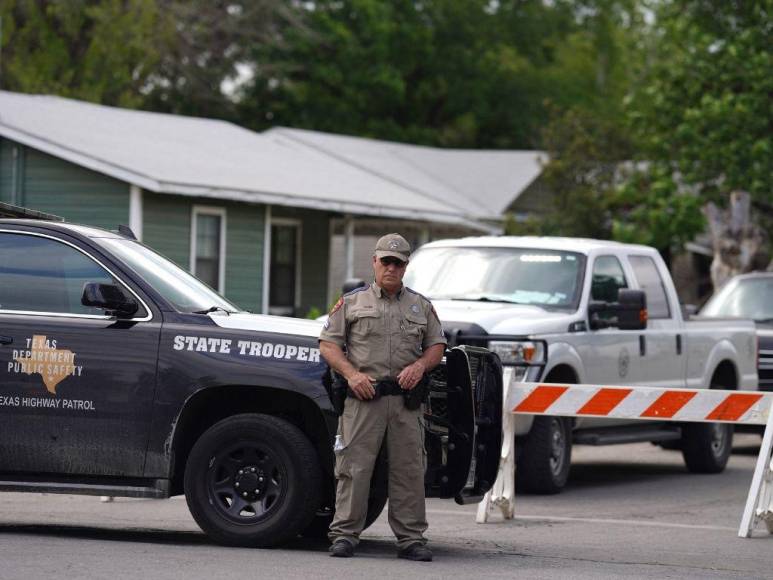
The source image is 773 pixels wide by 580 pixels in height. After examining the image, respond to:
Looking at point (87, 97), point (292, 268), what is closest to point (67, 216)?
point (292, 268)

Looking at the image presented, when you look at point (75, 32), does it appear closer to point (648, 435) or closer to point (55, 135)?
point (55, 135)

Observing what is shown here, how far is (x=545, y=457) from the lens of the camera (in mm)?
13367

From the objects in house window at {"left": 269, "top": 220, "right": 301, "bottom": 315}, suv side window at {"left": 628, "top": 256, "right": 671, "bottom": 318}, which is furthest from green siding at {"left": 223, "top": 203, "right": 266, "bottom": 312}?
suv side window at {"left": 628, "top": 256, "right": 671, "bottom": 318}

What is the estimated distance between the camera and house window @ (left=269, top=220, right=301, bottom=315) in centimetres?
3017

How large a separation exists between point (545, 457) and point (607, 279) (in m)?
2.18

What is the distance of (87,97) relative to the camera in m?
40.4

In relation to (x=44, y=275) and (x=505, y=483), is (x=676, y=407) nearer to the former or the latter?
(x=505, y=483)

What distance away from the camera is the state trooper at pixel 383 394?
8984 mm

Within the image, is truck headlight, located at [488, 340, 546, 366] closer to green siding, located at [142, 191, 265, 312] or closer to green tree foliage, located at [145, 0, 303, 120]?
green siding, located at [142, 191, 265, 312]

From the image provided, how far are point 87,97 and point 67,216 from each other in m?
15.7

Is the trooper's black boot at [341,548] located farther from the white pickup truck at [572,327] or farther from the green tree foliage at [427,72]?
the green tree foliage at [427,72]

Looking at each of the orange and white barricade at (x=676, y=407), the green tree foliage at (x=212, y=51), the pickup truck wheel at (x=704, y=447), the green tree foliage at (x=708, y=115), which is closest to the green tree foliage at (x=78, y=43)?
the green tree foliage at (x=212, y=51)

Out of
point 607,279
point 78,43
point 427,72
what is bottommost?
point 607,279

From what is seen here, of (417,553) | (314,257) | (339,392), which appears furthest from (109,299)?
(314,257)
